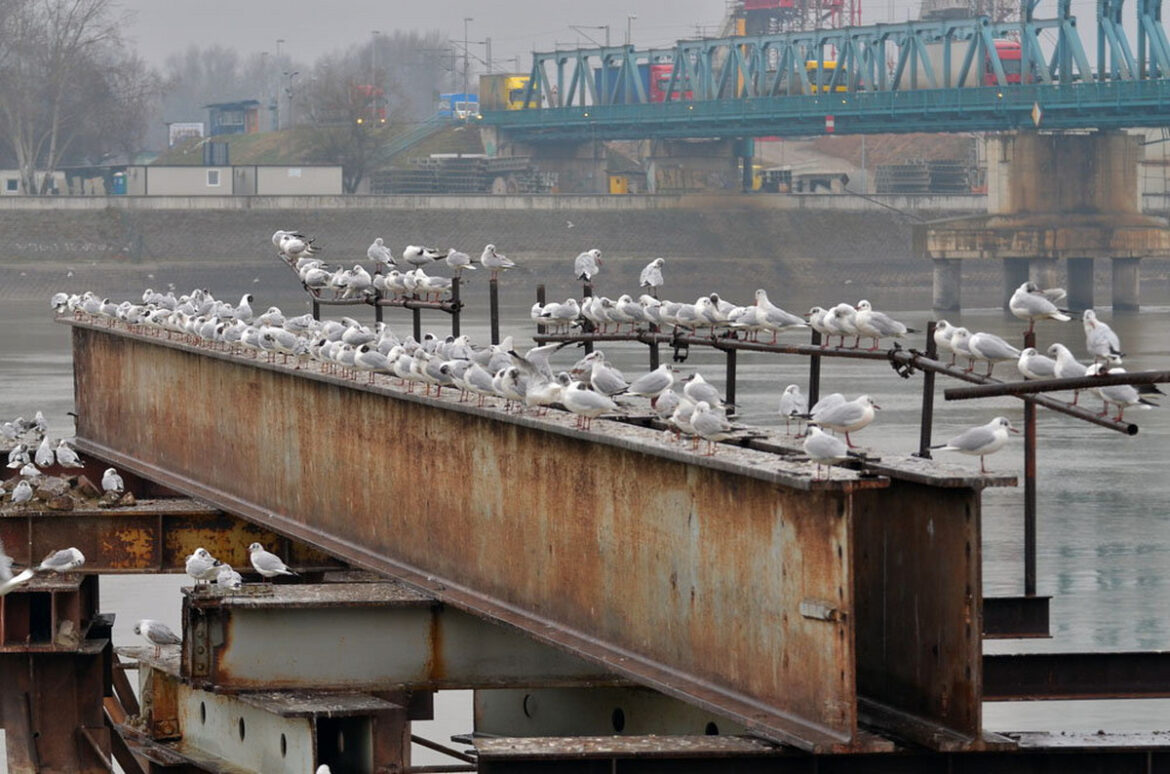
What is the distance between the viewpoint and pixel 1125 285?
89000 millimetres

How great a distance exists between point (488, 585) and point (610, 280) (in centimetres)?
8576

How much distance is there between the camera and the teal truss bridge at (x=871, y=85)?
95.7m

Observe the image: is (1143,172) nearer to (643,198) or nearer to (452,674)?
(643,198)

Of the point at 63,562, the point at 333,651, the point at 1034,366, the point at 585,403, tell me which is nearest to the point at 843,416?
the point at 585,403

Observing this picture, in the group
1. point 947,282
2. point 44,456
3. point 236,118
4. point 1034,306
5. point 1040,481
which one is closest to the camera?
point 1034,306

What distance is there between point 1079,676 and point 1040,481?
68.1 feet

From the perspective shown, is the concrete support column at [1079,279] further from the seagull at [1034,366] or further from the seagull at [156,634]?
the seagull at [1034,366]

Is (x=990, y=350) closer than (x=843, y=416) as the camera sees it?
No

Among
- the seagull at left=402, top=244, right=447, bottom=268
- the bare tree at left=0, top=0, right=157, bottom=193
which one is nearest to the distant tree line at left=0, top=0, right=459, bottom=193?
the bare tree at left=0, top=0, right=157, bottom=193

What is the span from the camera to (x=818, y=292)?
9931 cm

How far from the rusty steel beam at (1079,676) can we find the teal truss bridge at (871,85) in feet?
264

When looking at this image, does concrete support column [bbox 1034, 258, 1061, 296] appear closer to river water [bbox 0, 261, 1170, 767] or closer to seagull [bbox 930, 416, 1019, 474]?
river water [bbox 0, 261, 1170, 767]

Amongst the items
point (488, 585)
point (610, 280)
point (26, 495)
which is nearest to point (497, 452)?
point (488, 585)

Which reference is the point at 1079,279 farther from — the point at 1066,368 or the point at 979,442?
the point at 979,442
